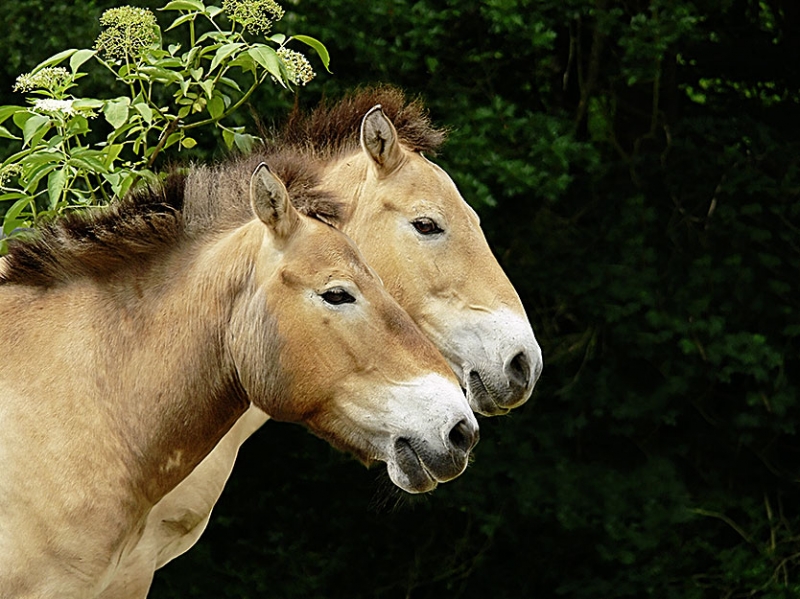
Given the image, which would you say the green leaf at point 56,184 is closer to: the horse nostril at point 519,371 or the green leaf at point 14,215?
the green leaf at point 14,215

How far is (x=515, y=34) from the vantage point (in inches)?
267

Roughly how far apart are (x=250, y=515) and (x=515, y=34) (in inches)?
123

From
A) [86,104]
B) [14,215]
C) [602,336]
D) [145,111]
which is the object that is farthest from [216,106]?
[602,336]

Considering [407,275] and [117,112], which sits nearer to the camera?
[117,112]

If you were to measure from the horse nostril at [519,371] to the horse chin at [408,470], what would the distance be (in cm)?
81

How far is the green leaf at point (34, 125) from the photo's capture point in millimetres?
3389

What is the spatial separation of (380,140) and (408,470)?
136 cm

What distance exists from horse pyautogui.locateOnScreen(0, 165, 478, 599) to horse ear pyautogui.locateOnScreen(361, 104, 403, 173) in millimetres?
777

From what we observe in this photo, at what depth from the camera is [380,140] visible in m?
3.76

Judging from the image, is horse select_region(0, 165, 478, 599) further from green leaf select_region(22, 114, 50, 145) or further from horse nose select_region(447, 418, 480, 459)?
green leaf select_region(22, 114, 50, 145)

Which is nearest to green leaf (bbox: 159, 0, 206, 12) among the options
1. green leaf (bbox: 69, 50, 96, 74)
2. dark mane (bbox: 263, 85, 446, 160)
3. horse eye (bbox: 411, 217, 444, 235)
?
green leaf (bbox: 69, 50, 96, 74)

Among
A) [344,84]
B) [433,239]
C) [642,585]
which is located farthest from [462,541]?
[433,239]

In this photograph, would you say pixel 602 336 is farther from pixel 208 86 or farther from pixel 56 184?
pixel 56 184

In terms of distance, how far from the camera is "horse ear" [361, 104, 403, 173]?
3736 mm
